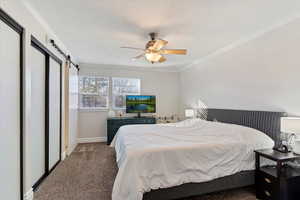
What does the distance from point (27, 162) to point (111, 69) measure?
394 cm

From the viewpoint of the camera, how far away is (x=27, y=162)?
1.96 metres

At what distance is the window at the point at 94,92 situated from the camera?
522 centimetres

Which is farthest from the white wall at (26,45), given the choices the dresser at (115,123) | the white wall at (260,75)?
the white wall at (260,75)

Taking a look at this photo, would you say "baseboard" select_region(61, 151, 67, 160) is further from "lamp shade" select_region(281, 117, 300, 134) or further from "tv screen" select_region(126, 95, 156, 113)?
"lamp shade" select_region(281, 117, 300, 134)

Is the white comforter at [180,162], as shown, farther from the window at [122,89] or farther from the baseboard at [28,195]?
the window at [122,89]

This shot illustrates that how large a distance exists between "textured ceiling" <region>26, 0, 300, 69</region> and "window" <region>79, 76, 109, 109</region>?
6.37 ft

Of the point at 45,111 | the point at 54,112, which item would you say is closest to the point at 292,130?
the point at 45,111

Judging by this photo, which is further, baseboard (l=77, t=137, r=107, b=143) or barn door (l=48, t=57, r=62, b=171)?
baseboard (l=77, t=137, r=107, b=143)

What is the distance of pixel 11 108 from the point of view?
1.72m

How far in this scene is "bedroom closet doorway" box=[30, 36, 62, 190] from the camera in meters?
2.40

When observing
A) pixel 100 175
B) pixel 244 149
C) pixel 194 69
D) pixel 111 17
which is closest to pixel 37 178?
pixel 100 175

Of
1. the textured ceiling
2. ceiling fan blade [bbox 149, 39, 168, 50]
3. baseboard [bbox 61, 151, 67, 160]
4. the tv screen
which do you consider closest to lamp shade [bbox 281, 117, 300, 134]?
the textured ceiling

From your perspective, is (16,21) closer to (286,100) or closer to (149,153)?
(149,153)

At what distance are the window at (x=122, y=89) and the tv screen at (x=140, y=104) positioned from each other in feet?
0.92
